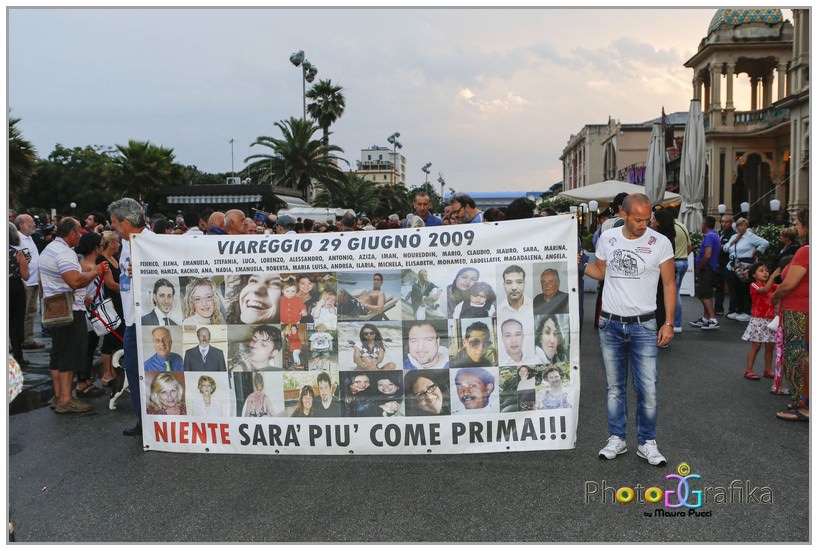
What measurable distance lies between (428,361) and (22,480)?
294 centimetres

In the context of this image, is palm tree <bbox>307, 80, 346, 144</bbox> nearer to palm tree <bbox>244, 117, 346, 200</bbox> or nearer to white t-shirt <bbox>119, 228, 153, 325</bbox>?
palm tree <bbox>244, 117, 346, 200</bbox>

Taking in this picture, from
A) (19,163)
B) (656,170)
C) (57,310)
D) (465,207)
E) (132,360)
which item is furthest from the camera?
(19,163)

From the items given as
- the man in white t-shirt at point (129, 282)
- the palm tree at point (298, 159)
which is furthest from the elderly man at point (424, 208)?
the palm tree at point (298, 159)

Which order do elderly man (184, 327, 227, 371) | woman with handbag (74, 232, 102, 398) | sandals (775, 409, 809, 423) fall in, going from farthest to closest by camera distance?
woman with handbag (74, 232, 102, 398) → sandals (775, 409, 809, 423) → elderly man (184, 327, 227, 371)

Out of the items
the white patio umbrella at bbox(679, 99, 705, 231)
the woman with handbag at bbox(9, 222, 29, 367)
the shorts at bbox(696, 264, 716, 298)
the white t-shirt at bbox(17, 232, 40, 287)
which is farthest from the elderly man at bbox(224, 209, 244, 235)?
the white patio umbrella at bbox(679, 99, 705, 231)

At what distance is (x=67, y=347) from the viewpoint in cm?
657

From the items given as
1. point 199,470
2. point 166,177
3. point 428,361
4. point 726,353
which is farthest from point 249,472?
point 166,177

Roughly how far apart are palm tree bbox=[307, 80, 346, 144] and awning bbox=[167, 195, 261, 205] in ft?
48.4

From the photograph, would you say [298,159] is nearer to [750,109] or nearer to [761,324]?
[750,109]

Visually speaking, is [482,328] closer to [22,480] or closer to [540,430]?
[540,430]

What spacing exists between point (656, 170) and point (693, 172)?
4.21 feet

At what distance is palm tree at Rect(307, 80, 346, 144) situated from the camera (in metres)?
56.4

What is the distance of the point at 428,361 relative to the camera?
473 centimetres

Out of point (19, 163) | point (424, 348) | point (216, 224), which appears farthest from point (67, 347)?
point (19, 163)
